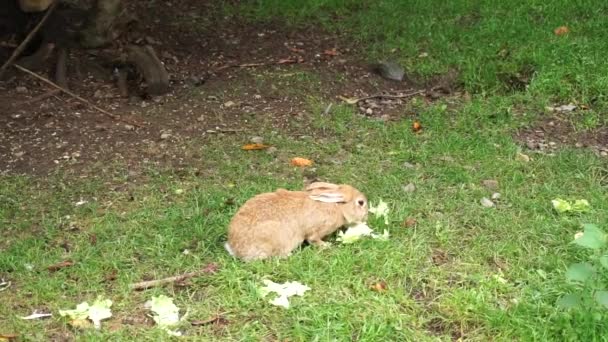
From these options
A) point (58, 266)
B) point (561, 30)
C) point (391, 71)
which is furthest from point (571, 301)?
point (561, 30)

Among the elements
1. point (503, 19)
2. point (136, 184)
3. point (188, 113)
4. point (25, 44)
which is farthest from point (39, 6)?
point (503, 19)

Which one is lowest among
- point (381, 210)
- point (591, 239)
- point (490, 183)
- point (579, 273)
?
point (490, 183)

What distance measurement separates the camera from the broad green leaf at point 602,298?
3.09 metres

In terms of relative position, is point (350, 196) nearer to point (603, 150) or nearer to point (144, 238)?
point (144, 238)

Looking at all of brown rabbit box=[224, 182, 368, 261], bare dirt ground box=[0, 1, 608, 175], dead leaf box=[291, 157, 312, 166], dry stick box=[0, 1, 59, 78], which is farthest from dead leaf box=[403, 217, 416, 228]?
dry stick box=[0, 1, 59, 78]

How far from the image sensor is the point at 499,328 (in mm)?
3420

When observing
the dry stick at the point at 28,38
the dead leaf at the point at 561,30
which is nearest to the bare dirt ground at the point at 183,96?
the dry stick at the point at 28,38

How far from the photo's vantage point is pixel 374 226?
4.31m

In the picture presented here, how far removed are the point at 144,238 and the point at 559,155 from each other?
2.72 meters

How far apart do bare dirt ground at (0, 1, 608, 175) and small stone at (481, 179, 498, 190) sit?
77 centimetres

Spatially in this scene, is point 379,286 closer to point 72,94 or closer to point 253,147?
point 253,147

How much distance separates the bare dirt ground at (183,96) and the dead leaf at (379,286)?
191cm

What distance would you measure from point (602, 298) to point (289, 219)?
4.99ft

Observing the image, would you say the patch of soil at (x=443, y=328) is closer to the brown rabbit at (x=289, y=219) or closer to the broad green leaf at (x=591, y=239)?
the broad green leaf at (x=591, y=239)
